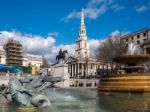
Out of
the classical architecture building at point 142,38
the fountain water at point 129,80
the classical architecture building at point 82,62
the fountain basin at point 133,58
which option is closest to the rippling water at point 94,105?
the fountain water at point 129,80

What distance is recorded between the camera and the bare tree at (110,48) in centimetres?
7350

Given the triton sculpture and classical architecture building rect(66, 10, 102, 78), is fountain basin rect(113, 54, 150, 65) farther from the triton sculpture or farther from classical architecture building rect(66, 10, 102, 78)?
classical architecture building rect(66, 10, 102, 78)

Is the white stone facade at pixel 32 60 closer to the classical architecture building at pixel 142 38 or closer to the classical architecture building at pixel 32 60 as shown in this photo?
the classical architecture building at pixel 32 60

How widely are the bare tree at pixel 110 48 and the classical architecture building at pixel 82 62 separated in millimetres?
17960

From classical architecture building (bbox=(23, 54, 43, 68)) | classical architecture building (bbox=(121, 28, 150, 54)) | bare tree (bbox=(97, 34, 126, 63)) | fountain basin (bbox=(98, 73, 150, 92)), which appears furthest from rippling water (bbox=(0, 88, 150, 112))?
classical architecture building (bbox=(23, 54, 43, 68))

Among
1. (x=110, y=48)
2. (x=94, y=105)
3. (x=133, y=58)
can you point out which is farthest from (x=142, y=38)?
(x=94, y=105)

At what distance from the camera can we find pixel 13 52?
91375mm

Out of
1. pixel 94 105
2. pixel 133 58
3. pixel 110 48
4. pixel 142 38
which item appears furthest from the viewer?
pixel 142 38

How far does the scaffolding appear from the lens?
90062mm

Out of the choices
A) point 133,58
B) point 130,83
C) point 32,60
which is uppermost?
Answer: point 32,60

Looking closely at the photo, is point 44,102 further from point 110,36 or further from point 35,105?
point 110,36

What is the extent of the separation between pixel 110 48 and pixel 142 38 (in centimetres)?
1457

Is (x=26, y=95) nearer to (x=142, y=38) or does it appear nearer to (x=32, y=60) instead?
(x=142, y=38)

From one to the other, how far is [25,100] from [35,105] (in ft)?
1.64
